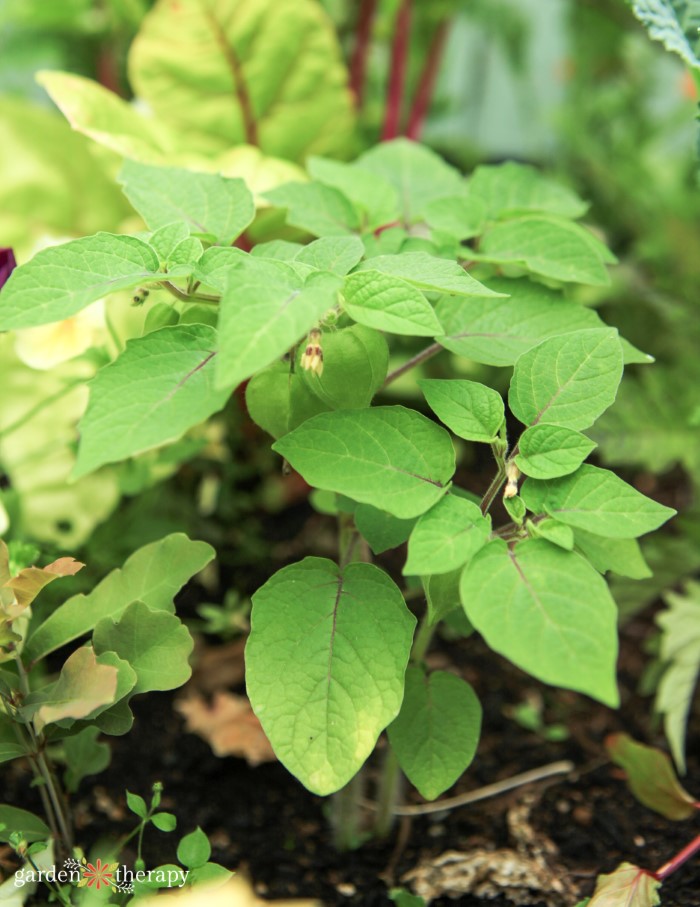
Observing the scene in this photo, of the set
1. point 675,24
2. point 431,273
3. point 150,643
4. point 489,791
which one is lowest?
point 489,791

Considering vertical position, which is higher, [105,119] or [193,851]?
[105,119]

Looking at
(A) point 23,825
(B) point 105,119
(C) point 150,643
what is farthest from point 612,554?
(B) point 105,119

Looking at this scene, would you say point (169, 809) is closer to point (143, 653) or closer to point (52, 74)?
point (143, 653)

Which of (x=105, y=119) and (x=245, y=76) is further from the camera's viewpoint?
(x=245, y=76)

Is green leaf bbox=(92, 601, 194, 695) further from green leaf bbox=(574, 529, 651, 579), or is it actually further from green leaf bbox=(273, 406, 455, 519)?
green leaf bbox=(574, 529, 651, 579)

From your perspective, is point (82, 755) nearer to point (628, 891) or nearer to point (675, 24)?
point (628, 891)

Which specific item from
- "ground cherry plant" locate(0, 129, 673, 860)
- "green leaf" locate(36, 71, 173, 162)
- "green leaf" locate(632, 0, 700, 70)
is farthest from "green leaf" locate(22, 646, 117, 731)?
"green leaf" locate(632, 0, 700, 70)

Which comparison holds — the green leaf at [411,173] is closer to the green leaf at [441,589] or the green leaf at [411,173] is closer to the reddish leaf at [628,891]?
the green leaf at [441,589]
